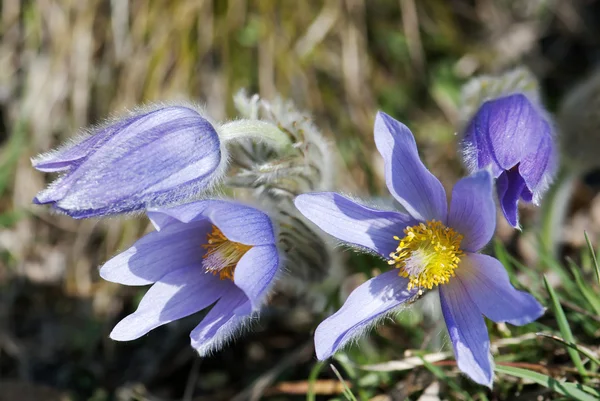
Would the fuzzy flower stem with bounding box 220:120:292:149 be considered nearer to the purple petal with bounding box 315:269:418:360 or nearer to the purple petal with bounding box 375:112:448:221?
the purple petal with bounding box 375:112:448:221

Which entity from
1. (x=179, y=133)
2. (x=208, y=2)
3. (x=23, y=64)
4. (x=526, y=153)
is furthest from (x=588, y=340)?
(x=23, y=64)

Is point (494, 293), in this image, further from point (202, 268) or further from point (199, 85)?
point (199, 85)

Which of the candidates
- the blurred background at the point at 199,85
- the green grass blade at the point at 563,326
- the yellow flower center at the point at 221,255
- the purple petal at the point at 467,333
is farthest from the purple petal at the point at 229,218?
the blurred background at the point at 199,85

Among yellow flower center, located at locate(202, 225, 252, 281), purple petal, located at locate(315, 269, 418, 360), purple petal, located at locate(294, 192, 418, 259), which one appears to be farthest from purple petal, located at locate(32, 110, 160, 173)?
purple petal, located at locate(315, 269, 418, 360)

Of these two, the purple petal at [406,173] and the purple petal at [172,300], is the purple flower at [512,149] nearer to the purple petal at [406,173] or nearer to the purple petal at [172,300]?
the purple petal at [406,173]

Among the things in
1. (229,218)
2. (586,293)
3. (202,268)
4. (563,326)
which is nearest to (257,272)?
(229,218)
